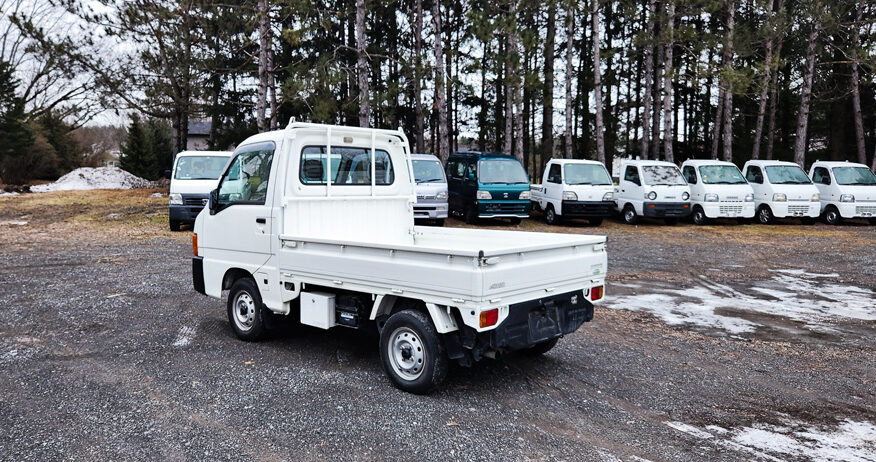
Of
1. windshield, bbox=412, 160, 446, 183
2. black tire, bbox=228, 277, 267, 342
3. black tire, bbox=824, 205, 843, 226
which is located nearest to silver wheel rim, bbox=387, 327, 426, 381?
→ black tire, bbox=228, 277, 267, 342

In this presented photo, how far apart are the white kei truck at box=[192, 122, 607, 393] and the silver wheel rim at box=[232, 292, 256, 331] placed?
→ 0.05 ft

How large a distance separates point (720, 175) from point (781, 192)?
178cm

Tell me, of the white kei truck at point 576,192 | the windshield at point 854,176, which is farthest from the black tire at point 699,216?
the windshield at point 854,176

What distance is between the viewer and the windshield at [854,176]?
19.4 m

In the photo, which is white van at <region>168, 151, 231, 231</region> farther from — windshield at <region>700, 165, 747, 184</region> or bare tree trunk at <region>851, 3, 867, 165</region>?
bare tree trunk at <region>851, 3, 867, 165</region>

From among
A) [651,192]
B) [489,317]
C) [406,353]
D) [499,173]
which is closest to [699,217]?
[651,192]

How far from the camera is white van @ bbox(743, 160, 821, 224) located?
1869cm

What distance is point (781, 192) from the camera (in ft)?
61.5

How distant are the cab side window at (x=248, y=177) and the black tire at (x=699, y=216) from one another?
15.6m

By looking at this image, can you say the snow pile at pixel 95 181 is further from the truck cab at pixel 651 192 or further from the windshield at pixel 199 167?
the truck cab at pixel 651 192

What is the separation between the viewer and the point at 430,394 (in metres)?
4.94

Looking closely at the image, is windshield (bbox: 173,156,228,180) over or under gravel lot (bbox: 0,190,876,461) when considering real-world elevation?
over

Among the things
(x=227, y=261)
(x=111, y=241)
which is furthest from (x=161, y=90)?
(x=227, y=261)

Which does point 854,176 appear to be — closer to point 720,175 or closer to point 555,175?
point 720,175
